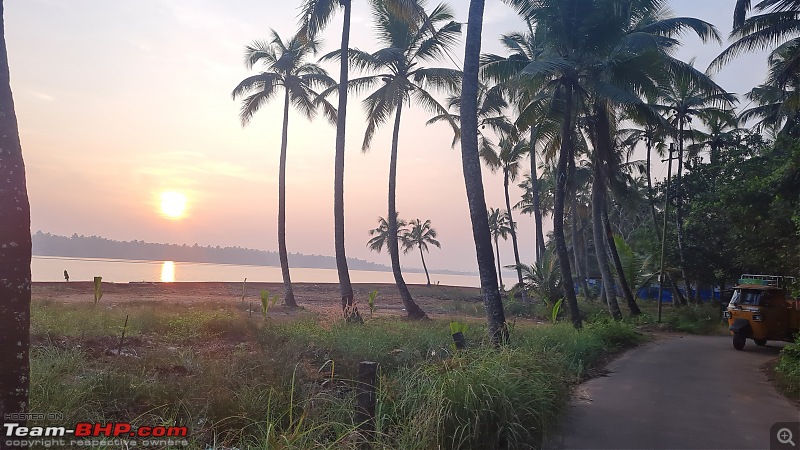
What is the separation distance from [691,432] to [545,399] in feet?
5.97

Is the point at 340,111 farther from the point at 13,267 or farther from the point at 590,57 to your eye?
the point at 13,267

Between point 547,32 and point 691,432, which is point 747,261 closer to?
point 547,32

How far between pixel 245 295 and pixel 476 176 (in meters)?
24.4

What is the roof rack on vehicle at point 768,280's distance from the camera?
15477 mm

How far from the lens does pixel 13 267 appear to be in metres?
3.90

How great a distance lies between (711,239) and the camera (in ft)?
93.8

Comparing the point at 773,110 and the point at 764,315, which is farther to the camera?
the point at 773,110

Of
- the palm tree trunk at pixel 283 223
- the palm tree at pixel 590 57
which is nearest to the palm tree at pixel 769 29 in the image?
the palm tree at pixel 590 57

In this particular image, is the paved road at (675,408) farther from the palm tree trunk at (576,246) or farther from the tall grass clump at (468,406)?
the palm tree trunk at (576,246)

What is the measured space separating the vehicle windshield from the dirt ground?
12.3 metres

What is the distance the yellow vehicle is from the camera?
13.8 meters

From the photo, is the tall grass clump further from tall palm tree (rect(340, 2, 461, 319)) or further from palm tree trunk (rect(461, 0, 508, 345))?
tall palm tree (rect(340, 2, 461, 319))

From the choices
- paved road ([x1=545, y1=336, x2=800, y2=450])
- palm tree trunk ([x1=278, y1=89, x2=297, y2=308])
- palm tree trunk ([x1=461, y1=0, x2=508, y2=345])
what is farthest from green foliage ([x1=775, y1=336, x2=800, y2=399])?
palm tree trunk ([x1=278, y1=89, x2=297, y2=308])

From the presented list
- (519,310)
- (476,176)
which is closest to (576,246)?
(519,310)
